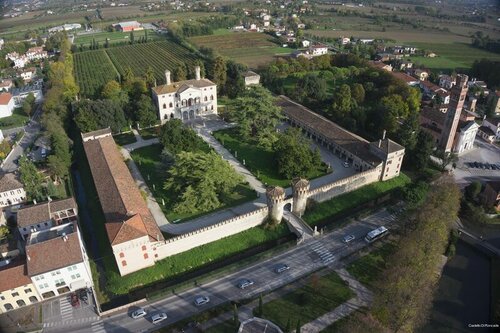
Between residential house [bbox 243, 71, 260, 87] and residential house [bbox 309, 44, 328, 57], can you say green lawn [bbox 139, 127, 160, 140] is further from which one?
residential house [bbox 309, 44, 328, 57]

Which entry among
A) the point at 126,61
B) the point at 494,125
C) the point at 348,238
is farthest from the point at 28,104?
the point at 494,125

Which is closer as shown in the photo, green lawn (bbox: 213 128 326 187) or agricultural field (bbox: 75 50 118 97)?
green lawn (bbox: 213 128 326 187)

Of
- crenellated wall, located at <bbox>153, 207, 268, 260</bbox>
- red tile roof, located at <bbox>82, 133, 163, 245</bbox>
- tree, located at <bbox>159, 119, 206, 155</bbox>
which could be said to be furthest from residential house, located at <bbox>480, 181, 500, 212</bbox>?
red tile roof, located at <bbox>82, 133, 163, 245</bbox>

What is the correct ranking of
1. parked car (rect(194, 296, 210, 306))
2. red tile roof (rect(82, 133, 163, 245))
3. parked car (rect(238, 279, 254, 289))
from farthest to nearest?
red tile roof (rect(82, 133, 163, 245)), parked car (rect(238, 279, 254, 289)), parked car (rect(194, 296, 210, 306))

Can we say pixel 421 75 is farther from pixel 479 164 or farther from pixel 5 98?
pixel 5 98

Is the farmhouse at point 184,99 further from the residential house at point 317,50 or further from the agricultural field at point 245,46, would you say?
the residential house at point 317,50

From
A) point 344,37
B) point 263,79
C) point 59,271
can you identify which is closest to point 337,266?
point 59,271

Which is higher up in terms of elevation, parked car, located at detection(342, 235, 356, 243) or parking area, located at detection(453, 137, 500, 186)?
parking area, located at detection(453, 137, 500, 186)

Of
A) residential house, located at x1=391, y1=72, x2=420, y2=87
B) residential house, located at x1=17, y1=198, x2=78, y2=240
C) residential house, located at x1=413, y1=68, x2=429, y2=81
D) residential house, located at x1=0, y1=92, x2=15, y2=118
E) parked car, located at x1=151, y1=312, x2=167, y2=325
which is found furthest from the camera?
residential house, located at x1=413, y1=68, x2=429, y2=81
